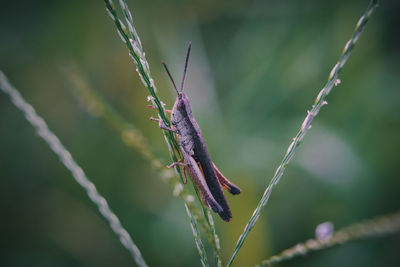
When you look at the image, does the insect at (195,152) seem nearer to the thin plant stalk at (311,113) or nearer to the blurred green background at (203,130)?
the blurred green background at (203,130)

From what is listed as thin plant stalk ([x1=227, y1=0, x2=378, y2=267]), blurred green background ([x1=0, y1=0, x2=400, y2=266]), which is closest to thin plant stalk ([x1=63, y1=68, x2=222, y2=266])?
thin plant stalk ([x1=227, y1=0, x2=378, y2=267])

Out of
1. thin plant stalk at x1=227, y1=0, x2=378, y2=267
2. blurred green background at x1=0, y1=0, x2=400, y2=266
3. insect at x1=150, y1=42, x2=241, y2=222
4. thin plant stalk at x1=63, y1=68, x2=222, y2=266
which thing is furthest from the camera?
blurred green background at x1=0, y1=0, x2=400, y2=266

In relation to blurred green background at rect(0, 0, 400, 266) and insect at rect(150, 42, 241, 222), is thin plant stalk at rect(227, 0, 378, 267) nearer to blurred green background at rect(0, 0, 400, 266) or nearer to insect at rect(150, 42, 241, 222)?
insect at rect(150, 42, 241, 222)

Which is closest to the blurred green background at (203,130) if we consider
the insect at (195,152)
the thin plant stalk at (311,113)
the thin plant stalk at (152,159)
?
the insect at (195,152)

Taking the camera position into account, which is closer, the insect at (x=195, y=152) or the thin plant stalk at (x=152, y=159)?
the thin plant stalk at (x=152, y=159)

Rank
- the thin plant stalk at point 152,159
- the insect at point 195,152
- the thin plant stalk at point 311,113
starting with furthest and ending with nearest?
the insect at point 195,152
the thin plant stalk at point 311,113
the thin plant stalk at point 152,159

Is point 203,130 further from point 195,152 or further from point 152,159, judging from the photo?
point 152,159

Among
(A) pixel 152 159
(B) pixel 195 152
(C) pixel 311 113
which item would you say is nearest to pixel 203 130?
(B) pixel 195 152

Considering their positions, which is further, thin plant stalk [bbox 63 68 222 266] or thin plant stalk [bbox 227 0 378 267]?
thin plant stalk [bbox 227 0 378 267]

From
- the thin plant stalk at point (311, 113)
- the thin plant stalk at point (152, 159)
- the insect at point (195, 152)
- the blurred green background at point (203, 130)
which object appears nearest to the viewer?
the thin plant stalk at point (152, 159)
